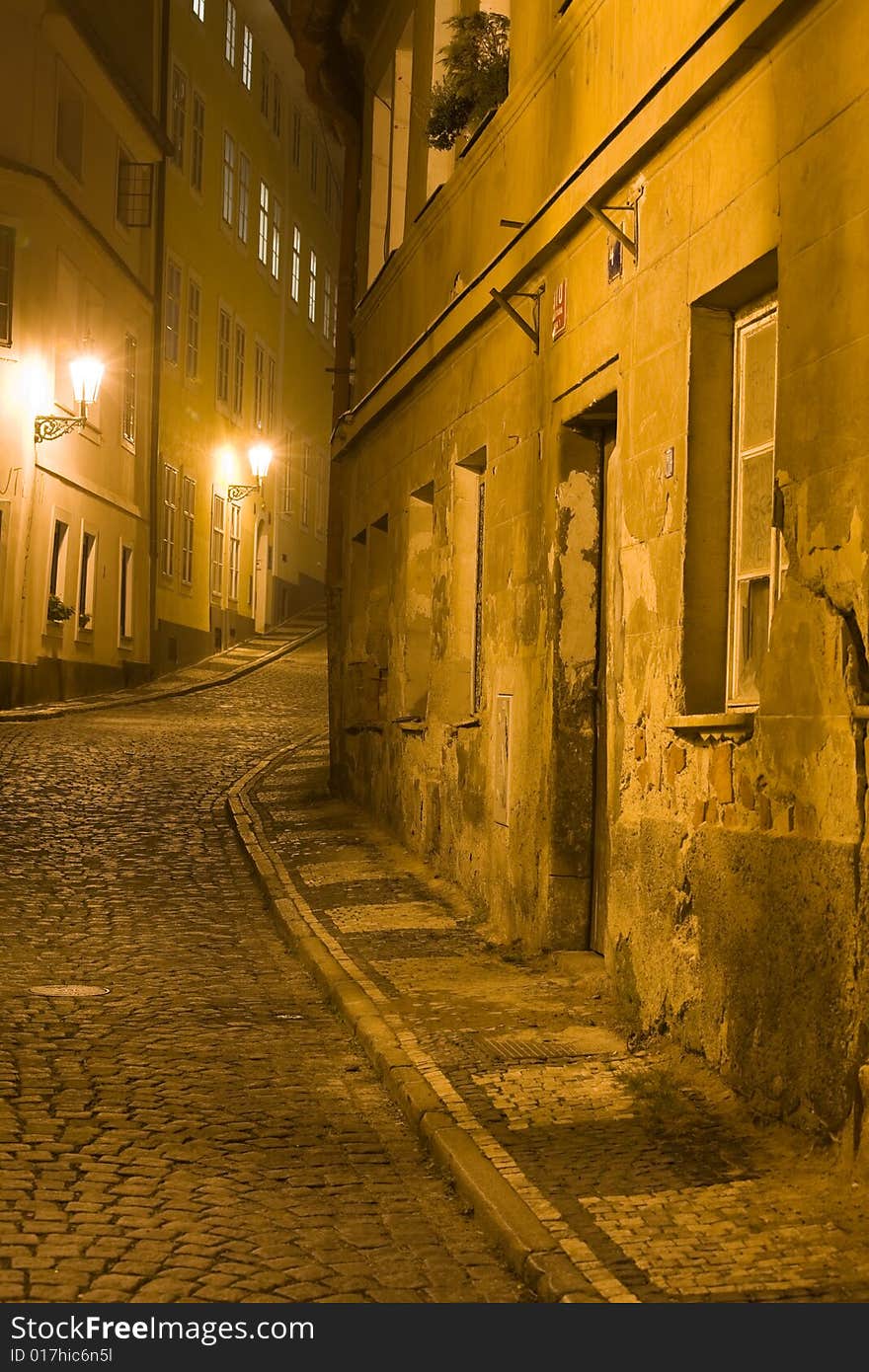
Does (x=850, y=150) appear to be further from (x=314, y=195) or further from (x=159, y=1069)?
(x=314, y=195)

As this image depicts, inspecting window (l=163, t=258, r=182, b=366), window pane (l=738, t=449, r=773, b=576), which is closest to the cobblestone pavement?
window pane (l=738, t=449, r=773, b=576)

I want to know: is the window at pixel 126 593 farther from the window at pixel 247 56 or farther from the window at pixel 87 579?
the window at pixel 247 56

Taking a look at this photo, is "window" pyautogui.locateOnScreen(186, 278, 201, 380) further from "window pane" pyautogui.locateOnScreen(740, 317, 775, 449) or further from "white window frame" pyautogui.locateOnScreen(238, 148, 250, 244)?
"window pane" pyautogui.locateOnScreen(740, 317, 775, 449)

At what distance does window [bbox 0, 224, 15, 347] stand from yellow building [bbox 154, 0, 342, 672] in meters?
7.25

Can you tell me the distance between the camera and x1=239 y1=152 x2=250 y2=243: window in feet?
128

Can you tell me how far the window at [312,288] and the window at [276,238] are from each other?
3.15 meters

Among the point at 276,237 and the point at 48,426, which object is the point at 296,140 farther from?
the point at 48,426

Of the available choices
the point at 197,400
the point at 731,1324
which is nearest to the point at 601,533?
the point at 731,1324

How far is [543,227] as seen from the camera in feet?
32.1

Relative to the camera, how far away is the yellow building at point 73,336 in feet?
81.5

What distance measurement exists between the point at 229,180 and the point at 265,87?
14.2 feet

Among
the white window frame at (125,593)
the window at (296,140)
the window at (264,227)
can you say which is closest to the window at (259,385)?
the window at (264,227)

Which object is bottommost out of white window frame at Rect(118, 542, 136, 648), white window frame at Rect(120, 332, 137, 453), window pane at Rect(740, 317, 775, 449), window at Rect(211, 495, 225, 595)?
window pane at Rect(740, 317, 775, 449)

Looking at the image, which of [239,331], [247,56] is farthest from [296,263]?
[239,331]
